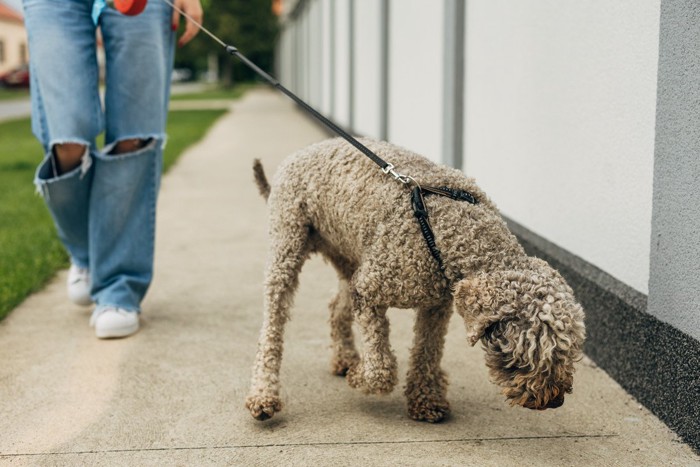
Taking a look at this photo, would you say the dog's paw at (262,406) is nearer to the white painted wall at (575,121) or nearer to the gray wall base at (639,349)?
the gray wall base at (639,349)

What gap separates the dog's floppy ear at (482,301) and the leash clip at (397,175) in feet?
1.35

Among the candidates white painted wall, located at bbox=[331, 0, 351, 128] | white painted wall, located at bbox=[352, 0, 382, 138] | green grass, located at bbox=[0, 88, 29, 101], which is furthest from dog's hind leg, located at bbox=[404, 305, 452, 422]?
green grass, located at bbox=[0, 88, 29, 101]

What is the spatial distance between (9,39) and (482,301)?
217 ft

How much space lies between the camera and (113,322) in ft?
13.5

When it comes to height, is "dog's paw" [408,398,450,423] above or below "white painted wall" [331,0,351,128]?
below

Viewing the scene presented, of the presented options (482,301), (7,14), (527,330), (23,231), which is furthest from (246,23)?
(527,330)

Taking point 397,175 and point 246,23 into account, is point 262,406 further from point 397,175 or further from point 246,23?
point 246,23

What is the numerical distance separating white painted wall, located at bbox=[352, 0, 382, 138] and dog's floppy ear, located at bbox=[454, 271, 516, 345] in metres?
7.27

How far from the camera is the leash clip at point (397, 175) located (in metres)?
2.89

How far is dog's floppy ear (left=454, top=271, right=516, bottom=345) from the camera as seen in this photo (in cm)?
255

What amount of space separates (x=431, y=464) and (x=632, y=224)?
1369 mm

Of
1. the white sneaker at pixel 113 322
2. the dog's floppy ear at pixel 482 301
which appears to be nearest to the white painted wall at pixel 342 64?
the white sneaker at pixel 113 322

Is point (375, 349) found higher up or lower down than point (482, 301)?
lower down

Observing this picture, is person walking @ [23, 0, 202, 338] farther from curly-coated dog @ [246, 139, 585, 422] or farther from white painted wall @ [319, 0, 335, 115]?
white painted wall @ [319, 0, 335, 115]
